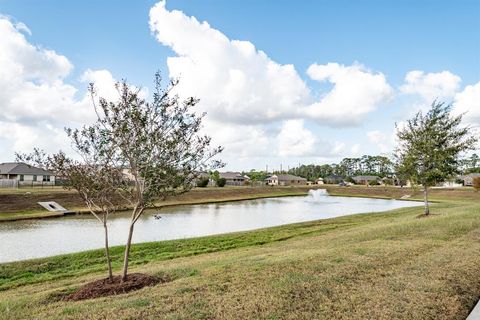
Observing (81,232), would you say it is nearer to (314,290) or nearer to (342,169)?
(314,290)

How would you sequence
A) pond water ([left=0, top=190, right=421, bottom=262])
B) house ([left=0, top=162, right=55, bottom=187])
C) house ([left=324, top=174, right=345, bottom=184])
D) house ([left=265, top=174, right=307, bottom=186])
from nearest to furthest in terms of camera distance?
1. pond water ([left=0, top=190, right=421, bottom=262])
2. house ([left=0, top=162, right=55, bottom=187])
3. house ([left=265, top=174, right=307, bottom=186])
4. house ([left=324, top=174, right=345, bottom=184])

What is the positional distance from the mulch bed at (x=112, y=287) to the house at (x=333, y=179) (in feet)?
450

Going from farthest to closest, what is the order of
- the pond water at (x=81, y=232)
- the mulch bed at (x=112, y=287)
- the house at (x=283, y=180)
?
the house at (x=283, y=180) → the pond water at (x=81, y=232) → the mulch bed at (x=112, y=287)

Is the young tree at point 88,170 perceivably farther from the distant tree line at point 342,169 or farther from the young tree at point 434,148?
the distant tree line at point 342,169

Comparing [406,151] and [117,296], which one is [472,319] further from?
[406,151]

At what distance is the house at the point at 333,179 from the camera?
14252 cm

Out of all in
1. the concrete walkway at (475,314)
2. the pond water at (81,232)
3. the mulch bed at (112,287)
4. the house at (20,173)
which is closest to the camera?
the concrete walkway at (475,314)

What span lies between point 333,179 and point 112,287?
Result: 5703 inches

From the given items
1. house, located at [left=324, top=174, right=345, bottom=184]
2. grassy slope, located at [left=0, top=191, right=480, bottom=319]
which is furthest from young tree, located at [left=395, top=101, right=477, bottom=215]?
house, located at [left=324, top=174, right=345, bottom=184]

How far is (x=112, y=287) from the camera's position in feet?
28.6

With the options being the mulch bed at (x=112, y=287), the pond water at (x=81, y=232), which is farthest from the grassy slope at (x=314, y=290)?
the pond water at (x=81, y=232)

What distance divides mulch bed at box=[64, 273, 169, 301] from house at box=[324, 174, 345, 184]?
13710cm

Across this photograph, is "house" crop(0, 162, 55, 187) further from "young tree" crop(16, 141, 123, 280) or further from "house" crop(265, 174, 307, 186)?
"house" crop(265, 174, 307, 186)

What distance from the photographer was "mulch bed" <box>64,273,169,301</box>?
829 cm
